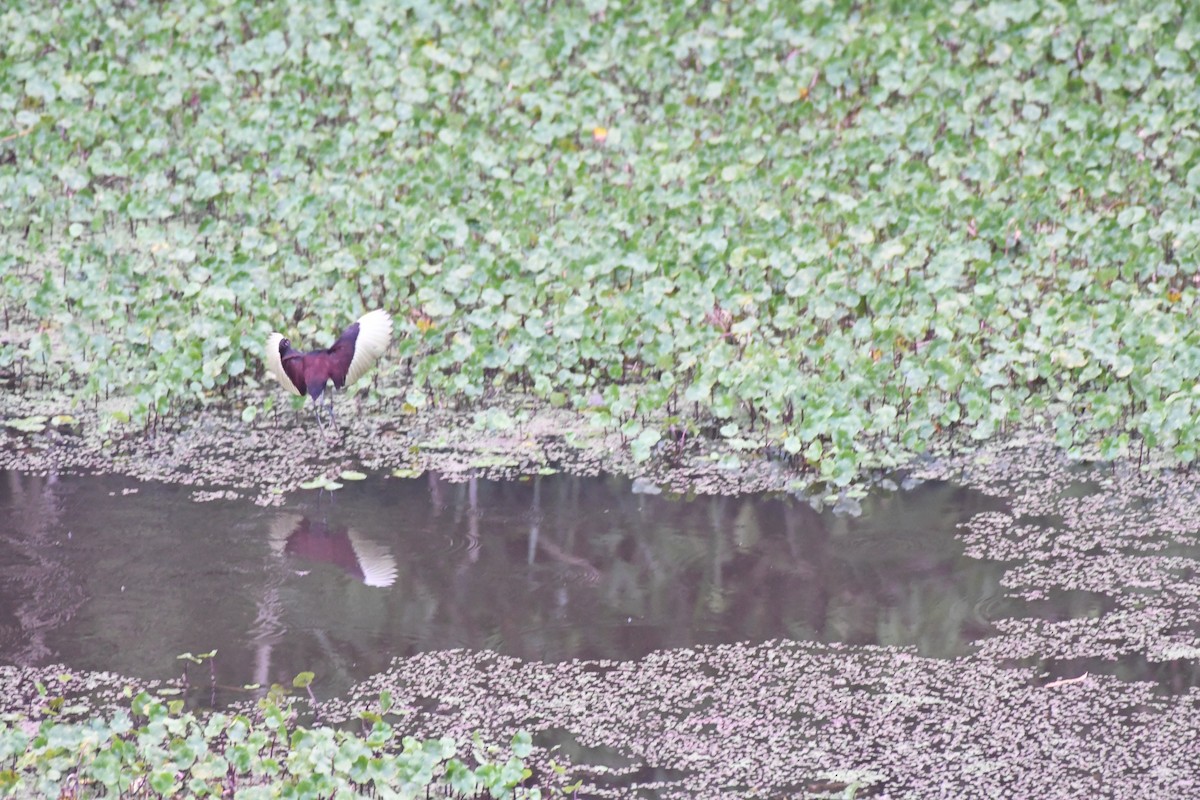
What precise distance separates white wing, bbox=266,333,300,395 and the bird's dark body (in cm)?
1

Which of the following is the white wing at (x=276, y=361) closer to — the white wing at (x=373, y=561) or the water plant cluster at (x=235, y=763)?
the white wing at (x=373, y=561)

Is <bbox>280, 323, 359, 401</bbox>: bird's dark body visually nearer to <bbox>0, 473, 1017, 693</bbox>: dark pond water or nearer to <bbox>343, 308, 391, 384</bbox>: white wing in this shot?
<bbox>343, 308, 391, 384</bbox>: white wing

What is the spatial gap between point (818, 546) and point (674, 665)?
827mm

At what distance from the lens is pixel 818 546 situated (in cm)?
504

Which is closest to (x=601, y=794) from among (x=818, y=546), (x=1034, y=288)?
(x=818, y=546)

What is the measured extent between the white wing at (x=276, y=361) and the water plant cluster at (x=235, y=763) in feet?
6.23

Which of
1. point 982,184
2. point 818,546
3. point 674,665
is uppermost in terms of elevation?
point 982,184

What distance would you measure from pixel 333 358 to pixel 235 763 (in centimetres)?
212

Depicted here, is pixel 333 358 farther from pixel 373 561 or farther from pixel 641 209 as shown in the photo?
pixel 641 209

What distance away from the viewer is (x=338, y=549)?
507cm

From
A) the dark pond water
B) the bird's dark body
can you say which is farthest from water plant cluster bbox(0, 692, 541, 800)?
the bird's dark body

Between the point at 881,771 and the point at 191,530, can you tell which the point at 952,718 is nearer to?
the point at 881,771

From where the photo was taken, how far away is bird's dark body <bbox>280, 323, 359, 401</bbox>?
18.3 feet

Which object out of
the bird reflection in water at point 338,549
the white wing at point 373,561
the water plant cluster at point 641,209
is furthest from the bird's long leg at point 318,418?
the white wing at point 373,561
